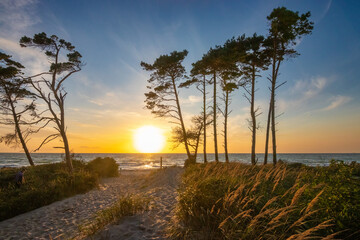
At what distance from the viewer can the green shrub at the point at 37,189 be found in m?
7.94

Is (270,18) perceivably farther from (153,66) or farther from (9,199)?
(9,199)

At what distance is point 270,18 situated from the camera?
14352mm

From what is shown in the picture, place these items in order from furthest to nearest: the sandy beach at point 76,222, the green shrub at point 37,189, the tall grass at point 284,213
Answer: the green shrub at point 37,189 → the sandy beach at point 76,222 → the tall grass at point 284,213

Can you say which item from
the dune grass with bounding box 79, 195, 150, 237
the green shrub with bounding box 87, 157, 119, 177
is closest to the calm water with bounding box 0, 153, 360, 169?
the green shrub with bounding box 87, 157, 119, 177

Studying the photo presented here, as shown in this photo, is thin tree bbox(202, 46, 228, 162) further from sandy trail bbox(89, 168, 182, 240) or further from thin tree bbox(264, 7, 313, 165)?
sandy trail bbox(89, 168, 182, 240)

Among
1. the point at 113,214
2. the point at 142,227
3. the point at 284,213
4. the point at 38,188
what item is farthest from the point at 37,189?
the point at 284,213

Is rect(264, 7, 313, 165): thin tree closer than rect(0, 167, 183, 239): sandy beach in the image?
No

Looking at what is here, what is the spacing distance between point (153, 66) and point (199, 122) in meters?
8.51

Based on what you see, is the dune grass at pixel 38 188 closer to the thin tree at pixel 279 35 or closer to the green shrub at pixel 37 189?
the green shrub at pixel 37 189

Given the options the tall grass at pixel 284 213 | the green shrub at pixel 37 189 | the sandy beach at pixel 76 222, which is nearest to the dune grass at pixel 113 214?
the sandy beach at pixel 76 222

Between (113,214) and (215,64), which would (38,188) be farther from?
(215,64)

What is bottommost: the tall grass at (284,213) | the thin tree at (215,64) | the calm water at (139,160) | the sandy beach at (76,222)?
the calm water at (139,160)

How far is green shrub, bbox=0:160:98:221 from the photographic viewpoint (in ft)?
26.1

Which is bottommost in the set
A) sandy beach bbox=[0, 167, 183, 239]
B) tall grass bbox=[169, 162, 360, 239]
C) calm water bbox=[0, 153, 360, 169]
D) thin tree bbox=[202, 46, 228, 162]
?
calm water bbox=[0, 153, 360, 169]
